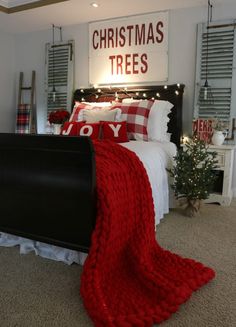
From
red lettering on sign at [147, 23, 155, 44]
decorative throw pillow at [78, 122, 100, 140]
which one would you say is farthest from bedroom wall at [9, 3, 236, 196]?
decorative throw pillow at [78, 122, 100, 140]

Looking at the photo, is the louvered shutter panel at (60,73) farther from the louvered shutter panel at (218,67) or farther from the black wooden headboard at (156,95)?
the louvered shutter panel at (218,67)

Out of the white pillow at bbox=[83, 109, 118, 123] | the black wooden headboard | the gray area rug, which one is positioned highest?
the black wooden headboard

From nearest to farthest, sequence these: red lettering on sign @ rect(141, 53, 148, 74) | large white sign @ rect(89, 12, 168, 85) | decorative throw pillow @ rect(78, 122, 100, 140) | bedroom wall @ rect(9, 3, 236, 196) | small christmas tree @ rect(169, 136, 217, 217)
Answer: small christmas tree @ rect(169, 136, 217, 217) < decorative throw pillow @ rect(78, 122, 100, 140) < bedroom wall @ rect(9, 3, 236, 196) < large white sign @ rect(89, 12, 168, 85) < red lettering on sign @ rect(141, 53, 148, 74)

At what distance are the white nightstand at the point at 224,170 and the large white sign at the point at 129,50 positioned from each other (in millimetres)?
1206

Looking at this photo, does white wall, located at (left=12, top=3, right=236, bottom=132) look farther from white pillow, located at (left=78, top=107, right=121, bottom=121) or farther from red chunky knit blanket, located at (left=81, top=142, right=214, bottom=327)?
red chunky knit blanket, located at (left=81, top=142, right=214, bottom=327)

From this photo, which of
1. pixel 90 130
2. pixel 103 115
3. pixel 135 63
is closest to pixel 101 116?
pixel 103 115

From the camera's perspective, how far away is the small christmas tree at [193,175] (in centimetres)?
288

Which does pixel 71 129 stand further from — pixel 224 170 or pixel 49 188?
pixel 224 170

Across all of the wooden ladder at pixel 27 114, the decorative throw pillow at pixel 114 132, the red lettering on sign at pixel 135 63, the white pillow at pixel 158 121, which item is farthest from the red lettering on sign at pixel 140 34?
the wooden ladder at pixel 27 114

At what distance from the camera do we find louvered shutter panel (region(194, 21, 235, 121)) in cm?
342

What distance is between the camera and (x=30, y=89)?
4.89m

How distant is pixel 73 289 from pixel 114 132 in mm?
1701

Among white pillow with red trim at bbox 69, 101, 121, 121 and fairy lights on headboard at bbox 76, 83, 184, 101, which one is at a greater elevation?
fairy lights on headboard at bbox 76, 83, 184, 101

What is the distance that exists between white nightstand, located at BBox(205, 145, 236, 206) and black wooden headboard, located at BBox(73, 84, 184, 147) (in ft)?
1.76
